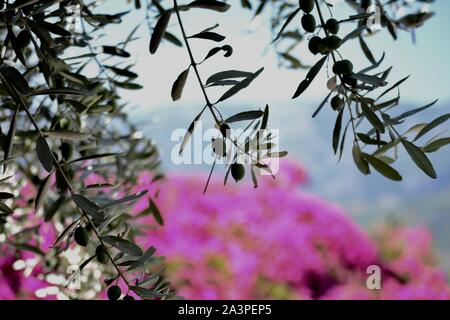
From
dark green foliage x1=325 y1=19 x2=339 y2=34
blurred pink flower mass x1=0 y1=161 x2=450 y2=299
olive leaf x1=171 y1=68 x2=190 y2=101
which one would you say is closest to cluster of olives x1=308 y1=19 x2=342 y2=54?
dark green foliage x1=325 y1=19 x2=339 y2=34

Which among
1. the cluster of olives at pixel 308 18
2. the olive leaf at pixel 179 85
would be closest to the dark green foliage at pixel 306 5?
the cluster of olives at pixel 308 18

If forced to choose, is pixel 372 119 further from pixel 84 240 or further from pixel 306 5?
pixel 84 240

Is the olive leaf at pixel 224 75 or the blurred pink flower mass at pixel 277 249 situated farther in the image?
the blurred pink flower mass at pixel 277 249

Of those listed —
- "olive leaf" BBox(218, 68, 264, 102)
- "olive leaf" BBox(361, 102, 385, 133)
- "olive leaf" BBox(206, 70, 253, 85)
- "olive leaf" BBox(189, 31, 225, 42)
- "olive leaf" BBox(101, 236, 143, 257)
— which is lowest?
"olive leaf" BBox(101, 236, 143, 257)

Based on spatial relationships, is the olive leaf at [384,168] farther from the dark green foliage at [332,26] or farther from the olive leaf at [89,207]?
the olive leaf at [89,207]

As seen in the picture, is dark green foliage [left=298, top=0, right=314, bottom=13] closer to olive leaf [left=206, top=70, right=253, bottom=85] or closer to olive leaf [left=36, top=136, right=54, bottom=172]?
olive leaf [left=206, top=70, right=253, bottom=85]

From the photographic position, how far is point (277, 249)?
2.65 metres

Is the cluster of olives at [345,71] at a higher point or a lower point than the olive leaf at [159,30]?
lower

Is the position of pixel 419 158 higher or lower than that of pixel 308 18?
lower

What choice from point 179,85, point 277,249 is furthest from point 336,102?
point 277,249

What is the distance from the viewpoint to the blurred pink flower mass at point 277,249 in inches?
94.8

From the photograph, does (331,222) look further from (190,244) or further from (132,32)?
(132,32)

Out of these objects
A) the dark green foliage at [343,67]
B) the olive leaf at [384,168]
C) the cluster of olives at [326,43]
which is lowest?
the olive leaf at [384,168]

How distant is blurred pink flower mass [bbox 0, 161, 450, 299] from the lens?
2.41 meters
